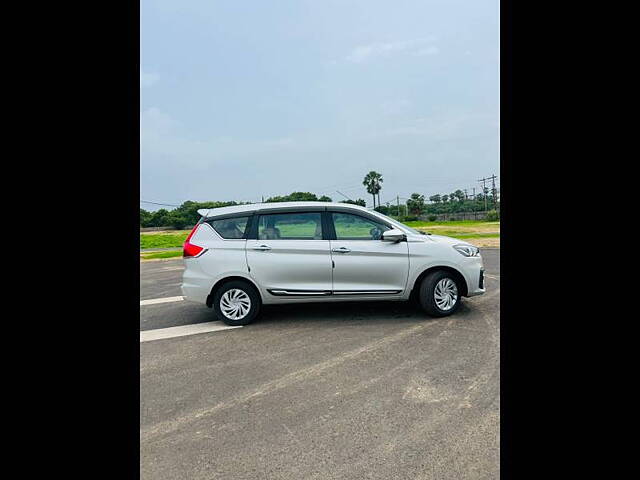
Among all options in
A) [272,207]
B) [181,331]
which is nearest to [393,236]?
[272,207]

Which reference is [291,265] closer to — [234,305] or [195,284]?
[234,305]

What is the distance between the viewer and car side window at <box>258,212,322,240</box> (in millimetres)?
5363

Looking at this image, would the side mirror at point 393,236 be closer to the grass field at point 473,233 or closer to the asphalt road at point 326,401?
the grass field at point 473,233

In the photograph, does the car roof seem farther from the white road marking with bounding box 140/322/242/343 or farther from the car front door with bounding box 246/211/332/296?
the white road marking with bounding box 140/322/242/343

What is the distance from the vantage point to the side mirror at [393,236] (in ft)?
17.0

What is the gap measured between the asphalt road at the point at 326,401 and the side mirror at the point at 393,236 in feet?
3.92
